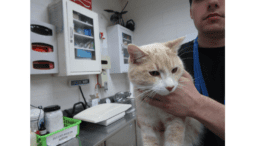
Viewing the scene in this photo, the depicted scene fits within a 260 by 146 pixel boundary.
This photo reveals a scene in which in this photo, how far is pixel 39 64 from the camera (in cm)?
89

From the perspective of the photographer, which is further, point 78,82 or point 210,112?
point 78,82

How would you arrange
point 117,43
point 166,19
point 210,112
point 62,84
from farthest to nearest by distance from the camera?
1. point 117,43
2. point 62,84
3. point 166,19
4. point 210,112

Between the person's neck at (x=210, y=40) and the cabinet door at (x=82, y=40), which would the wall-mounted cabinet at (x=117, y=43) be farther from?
the person's neck at (x=210, y=40)

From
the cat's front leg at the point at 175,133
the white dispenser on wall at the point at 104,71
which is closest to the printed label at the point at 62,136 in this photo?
the cat's front leg at the point at 175,133

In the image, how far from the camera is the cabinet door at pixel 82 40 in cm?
101

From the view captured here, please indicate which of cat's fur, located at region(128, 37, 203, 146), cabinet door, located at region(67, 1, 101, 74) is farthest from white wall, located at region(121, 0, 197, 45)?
cabinet door, located at region(67, 1, 101, 74)

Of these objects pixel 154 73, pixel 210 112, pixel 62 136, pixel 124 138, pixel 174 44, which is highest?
pixel 174 44

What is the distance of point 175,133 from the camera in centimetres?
40

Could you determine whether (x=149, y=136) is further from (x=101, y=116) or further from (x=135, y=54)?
(x=101, y=116)

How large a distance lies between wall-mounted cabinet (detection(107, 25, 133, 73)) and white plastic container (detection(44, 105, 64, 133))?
72 cm

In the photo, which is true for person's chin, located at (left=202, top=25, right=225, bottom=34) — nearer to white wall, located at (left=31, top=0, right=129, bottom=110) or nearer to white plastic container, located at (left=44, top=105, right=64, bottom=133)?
white plastic container, located at (left=44, top=105, right=64, bottom=133)

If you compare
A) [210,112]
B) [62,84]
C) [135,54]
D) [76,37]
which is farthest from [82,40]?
[210,112]

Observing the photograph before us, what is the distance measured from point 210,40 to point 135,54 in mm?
285

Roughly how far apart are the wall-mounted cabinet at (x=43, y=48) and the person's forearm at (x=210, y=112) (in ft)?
3.38
